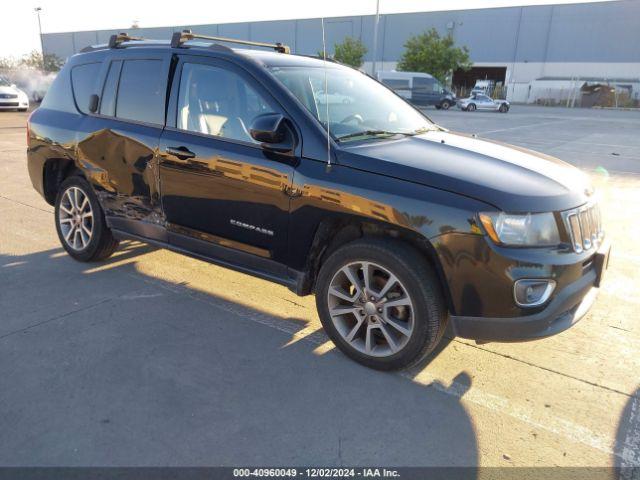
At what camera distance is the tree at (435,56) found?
152 feet

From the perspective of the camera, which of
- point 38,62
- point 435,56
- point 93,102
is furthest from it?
point 38,62

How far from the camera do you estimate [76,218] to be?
473 cm

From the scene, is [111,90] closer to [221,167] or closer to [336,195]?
[221,167]

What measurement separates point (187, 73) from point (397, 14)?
61.2m

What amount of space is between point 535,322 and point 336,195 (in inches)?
51.0

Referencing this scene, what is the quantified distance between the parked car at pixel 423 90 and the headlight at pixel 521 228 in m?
36.0

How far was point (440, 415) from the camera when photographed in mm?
2758

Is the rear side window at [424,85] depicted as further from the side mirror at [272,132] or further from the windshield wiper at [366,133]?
the side mirror at [272,132]

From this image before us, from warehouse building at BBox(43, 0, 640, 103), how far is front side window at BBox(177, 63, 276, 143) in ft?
158

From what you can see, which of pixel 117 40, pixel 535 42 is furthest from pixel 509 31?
pixel 117 40

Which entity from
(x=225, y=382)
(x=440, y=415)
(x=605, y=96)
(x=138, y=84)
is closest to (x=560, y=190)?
(x=440, y=415)

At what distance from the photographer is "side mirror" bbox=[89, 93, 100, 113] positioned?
4.42 m

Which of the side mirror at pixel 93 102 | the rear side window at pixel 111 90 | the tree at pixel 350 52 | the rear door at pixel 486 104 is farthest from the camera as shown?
the tree at pixel 350 52

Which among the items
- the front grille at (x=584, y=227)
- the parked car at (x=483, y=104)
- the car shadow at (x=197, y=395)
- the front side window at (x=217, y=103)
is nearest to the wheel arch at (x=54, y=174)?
the car shadow at (x=197, y=395)
